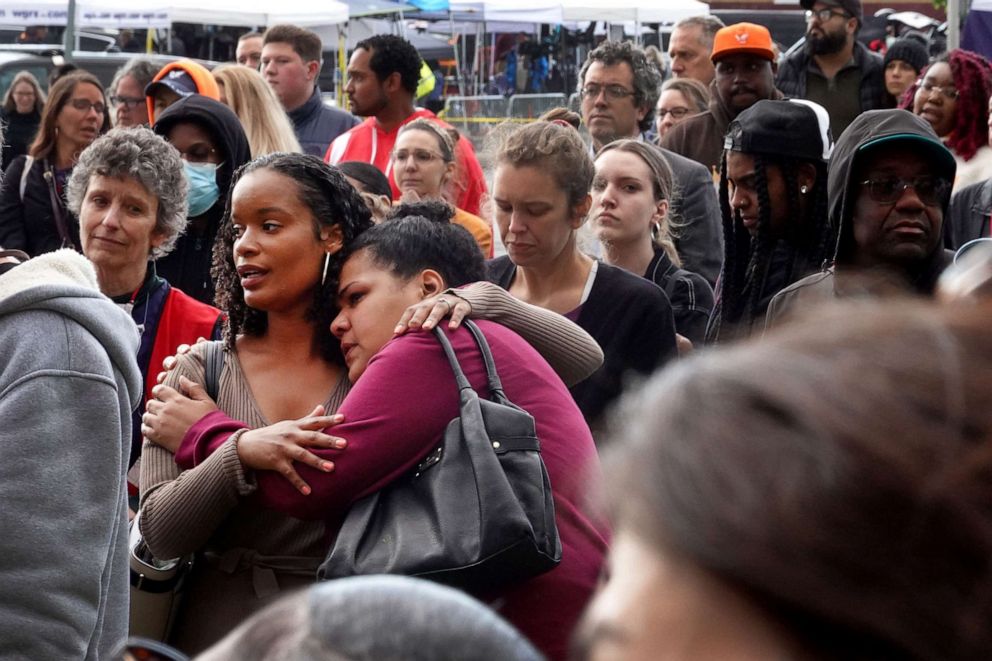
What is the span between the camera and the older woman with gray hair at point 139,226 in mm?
4145

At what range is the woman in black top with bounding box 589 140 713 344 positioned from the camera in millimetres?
5008

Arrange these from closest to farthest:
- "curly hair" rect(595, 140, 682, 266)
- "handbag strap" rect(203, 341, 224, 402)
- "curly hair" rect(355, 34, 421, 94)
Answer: "handbag strap" rect(203, 341, 224, 402) < "curly hair" rect(595, 140, 682, 266) < "curly hair" rect(355, 34, 421, 94)

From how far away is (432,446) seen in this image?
2.74m

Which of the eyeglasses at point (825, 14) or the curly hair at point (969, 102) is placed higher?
the eyeglasses at point (825, 14)

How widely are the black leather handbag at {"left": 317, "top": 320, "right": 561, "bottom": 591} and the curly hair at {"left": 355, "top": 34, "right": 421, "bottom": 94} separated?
16.1 feet

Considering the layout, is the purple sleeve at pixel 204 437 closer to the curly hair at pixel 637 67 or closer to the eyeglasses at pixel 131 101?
the curly hair at pixel 637 67

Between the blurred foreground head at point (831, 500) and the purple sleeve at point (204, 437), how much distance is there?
7.90 ft

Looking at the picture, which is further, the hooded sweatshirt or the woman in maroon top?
the woman in maroon top

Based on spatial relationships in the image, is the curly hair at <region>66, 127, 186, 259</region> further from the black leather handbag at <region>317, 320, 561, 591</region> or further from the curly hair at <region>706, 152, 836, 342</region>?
the black leather handbag at <region>317, 320, 561, 591</region>

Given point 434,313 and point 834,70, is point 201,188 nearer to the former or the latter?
point 434,313

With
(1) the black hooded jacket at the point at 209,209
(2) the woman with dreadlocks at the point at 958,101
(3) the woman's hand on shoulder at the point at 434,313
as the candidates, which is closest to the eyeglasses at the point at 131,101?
(1) the black hooded jacket at the point at 209,209

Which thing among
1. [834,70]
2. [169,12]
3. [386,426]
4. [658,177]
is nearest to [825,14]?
[834,70]

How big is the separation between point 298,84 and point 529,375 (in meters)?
5.91

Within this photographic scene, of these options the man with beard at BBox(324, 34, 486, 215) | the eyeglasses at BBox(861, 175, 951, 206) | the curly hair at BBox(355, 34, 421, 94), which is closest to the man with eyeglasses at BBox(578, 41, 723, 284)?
the man with beard at BBox(324, 34, 486, 215)
